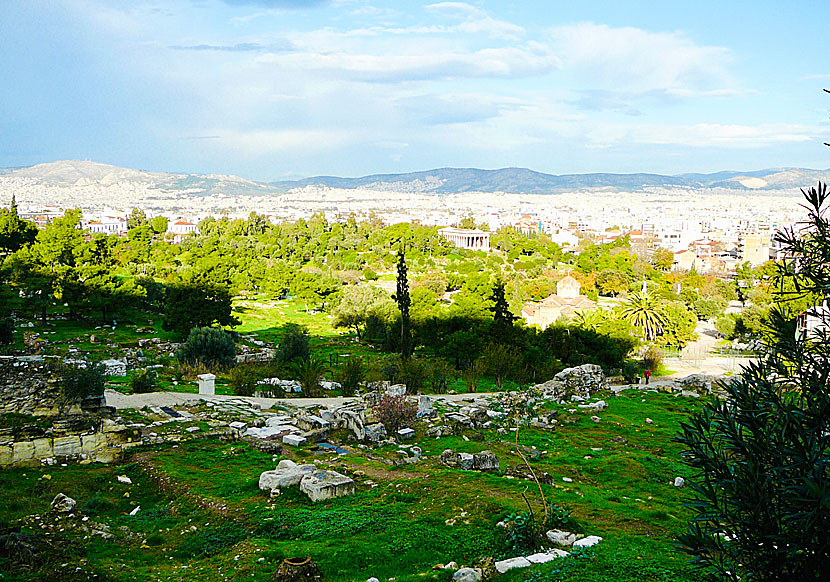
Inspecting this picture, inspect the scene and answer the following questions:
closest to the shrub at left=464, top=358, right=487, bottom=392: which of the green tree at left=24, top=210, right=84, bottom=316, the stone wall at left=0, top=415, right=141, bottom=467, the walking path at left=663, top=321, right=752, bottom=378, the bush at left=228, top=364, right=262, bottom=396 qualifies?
the bush at left=228, top=364, right=262, bottom=396

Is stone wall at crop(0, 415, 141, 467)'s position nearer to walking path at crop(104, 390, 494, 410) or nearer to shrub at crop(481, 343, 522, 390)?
walking path at crop(104, 390, 494, 410)

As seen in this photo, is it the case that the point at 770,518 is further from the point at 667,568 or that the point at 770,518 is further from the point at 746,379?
the point at 667,568

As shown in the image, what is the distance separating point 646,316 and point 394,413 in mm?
29709

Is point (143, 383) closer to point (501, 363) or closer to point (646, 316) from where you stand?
point (501, 363)

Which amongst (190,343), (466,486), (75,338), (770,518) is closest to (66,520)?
(466,486)

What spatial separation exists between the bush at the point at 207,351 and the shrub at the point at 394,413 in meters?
10.9

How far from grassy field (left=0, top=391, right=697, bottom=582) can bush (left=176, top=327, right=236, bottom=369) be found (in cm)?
1185

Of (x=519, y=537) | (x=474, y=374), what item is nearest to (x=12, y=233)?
(x=474, y=374)

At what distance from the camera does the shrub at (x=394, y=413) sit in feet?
46.0

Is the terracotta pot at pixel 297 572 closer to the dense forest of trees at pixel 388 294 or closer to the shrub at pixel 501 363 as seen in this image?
the shrub at pixel 501 363

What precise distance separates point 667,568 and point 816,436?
302cm

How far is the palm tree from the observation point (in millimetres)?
39781

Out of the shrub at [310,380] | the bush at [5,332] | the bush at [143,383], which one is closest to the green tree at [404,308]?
the shrub at [310,380]

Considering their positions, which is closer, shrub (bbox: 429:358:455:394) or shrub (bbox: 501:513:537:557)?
shrub (bbox: 501:513:537:557)
